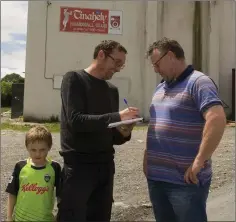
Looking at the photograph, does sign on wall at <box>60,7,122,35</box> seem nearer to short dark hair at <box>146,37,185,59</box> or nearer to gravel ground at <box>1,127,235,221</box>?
gravel ground at <box>1,127,235,221</box>

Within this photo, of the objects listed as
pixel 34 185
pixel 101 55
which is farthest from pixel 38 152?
pixel 101 55

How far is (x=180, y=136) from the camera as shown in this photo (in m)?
2.35

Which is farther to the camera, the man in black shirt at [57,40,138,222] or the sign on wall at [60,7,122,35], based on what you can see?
the sign on wall at [60,7,122,35]

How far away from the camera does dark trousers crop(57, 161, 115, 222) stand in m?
2.43

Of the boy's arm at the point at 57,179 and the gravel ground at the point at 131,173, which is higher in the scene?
the boy's arm at the point at 57,179

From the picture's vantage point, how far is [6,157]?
7066 millimetres

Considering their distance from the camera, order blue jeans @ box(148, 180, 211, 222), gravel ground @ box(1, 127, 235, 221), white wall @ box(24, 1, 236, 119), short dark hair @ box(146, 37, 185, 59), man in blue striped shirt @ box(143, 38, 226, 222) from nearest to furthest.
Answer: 1. man in blue striped shirt @ box(143, 38, 226, 222)
2. blue jeans @ box(148, 180, 211, 222)
3. short dark hair @ box(146, 37, 185, 59)
4. gravel ground @ box(1, 127, 235, 221)
5. white wall @ box(24, 1, 236, 119)

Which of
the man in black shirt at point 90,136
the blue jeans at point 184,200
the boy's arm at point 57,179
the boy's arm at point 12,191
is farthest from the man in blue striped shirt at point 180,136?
the boy's arm at point 12,191

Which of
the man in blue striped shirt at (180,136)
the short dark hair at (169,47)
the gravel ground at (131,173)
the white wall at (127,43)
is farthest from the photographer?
the white wall at (127,43)

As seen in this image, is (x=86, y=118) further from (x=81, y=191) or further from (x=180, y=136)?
(x=180, y=136)

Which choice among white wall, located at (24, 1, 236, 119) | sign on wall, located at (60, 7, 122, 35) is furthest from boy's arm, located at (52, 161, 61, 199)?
sign on wall, located at (60, 7, 122, 35)

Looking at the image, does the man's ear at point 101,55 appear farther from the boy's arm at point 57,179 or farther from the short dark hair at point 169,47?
the boy's arm at point 57,179

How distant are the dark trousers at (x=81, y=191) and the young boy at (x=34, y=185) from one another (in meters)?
0.07

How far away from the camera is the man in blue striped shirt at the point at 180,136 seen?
7.27ft
